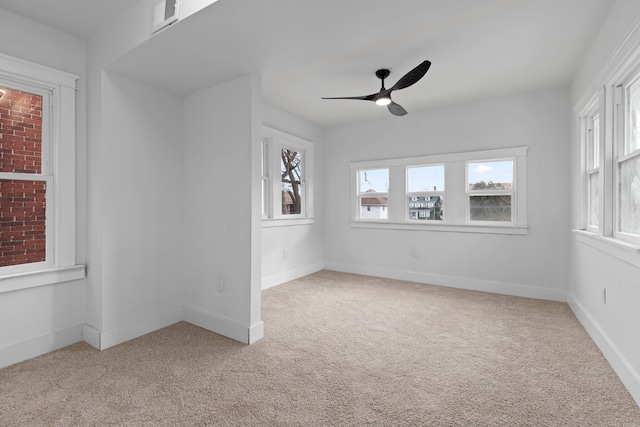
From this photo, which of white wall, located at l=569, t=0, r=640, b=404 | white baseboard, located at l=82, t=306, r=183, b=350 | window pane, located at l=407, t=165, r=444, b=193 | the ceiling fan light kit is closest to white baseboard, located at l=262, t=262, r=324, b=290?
white baseboard, located at l=82, t=306, r=183, b=350

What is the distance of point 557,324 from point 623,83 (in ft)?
6.99

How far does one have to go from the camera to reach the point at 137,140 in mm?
2773

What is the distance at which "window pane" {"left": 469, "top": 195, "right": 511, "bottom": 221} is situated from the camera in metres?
4.17

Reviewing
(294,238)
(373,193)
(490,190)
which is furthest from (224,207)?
(490,190)

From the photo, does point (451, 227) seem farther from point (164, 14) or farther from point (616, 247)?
point (164, 14)

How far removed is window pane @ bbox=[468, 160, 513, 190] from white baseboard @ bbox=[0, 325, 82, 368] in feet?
15.3

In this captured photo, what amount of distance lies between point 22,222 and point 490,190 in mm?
4860

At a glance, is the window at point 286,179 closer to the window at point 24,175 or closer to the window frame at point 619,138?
the window at point 24,175

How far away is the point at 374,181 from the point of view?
5.22 metres

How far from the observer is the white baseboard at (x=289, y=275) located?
4.40 meters

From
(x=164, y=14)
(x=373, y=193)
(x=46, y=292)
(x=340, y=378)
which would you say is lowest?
(x=340, y=378)

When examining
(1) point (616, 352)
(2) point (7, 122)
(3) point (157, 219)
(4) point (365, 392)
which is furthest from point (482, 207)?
(2) point (7, 122)

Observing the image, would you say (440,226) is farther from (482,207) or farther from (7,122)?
(7,122)

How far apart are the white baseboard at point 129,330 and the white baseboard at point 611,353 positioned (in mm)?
3452
